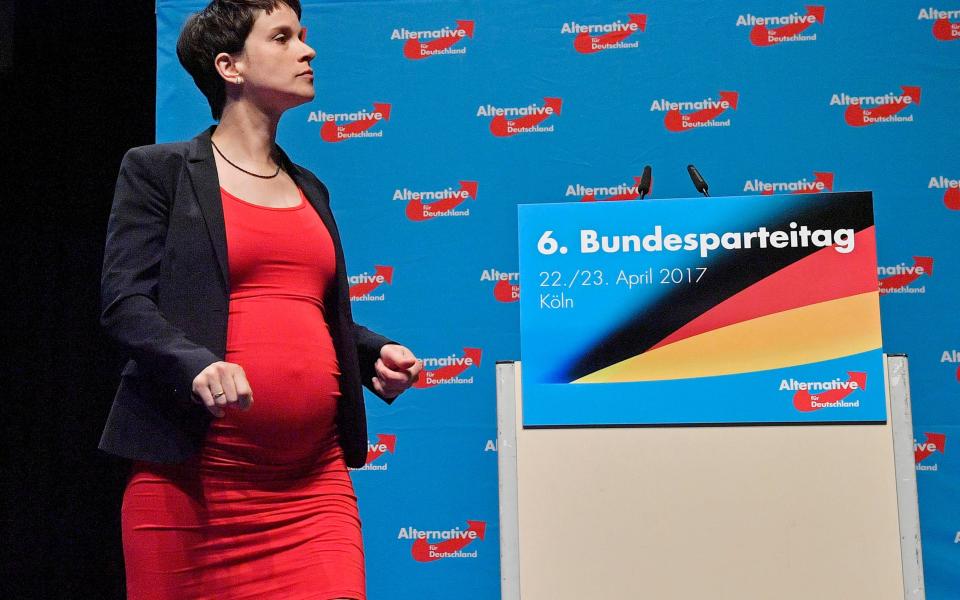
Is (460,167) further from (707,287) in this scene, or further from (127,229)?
(127,229)

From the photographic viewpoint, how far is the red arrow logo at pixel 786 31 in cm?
Result: 386

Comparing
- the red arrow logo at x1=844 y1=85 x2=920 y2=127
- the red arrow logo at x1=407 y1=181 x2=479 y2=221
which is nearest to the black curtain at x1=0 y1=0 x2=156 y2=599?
the red arrow logo at x1=407 y1=181 x2=479 y2=221

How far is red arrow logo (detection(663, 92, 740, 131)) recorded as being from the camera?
3820 mm

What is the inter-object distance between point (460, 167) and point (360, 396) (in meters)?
2.33

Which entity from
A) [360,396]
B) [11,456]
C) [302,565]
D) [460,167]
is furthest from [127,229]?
[11,456]

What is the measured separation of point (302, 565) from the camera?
1.55 metres

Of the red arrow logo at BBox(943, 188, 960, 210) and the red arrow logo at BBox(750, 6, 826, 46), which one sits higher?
the red arrow logo at BBox(750, 6, 826, 46)

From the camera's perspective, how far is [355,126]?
3.95 metres

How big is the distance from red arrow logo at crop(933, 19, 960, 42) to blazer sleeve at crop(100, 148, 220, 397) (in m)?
3.27

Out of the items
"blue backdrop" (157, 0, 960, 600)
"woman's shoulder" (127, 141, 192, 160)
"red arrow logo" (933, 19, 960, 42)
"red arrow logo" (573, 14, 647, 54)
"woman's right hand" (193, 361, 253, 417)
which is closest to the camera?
"woman's right hand" (193, 361, 253, 417)

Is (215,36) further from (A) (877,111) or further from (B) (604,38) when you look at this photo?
(A) (877,111)

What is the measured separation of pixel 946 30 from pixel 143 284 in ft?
11.1

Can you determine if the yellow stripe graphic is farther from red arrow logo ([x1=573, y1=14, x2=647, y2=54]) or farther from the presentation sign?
red arrow logo ([x1=573, y1=14, x2=647, y2=54])

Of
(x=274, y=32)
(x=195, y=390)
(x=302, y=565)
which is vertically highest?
(x=274, y=32)
